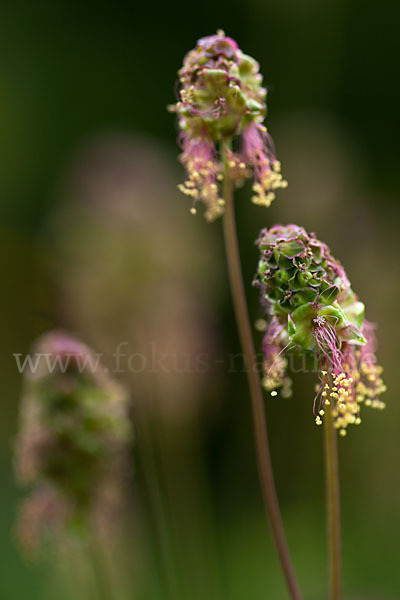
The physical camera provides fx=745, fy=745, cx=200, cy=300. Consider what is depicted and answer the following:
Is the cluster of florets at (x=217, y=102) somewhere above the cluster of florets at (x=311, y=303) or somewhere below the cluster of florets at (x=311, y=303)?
above

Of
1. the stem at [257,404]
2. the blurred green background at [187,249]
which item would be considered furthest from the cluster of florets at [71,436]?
the stem at [257,404]

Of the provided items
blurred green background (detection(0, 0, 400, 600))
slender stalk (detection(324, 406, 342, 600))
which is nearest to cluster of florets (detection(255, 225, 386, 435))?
slender stalk (detection(324, 406, 342, 600))

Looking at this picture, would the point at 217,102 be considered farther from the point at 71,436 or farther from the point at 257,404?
the point at 71,436

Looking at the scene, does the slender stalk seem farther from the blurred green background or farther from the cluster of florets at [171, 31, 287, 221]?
the blurred green background

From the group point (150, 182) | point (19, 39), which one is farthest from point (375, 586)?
point (19, 39)

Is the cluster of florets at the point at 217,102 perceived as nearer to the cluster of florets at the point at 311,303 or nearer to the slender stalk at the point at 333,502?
the cluster of florets at the point at 311,303
